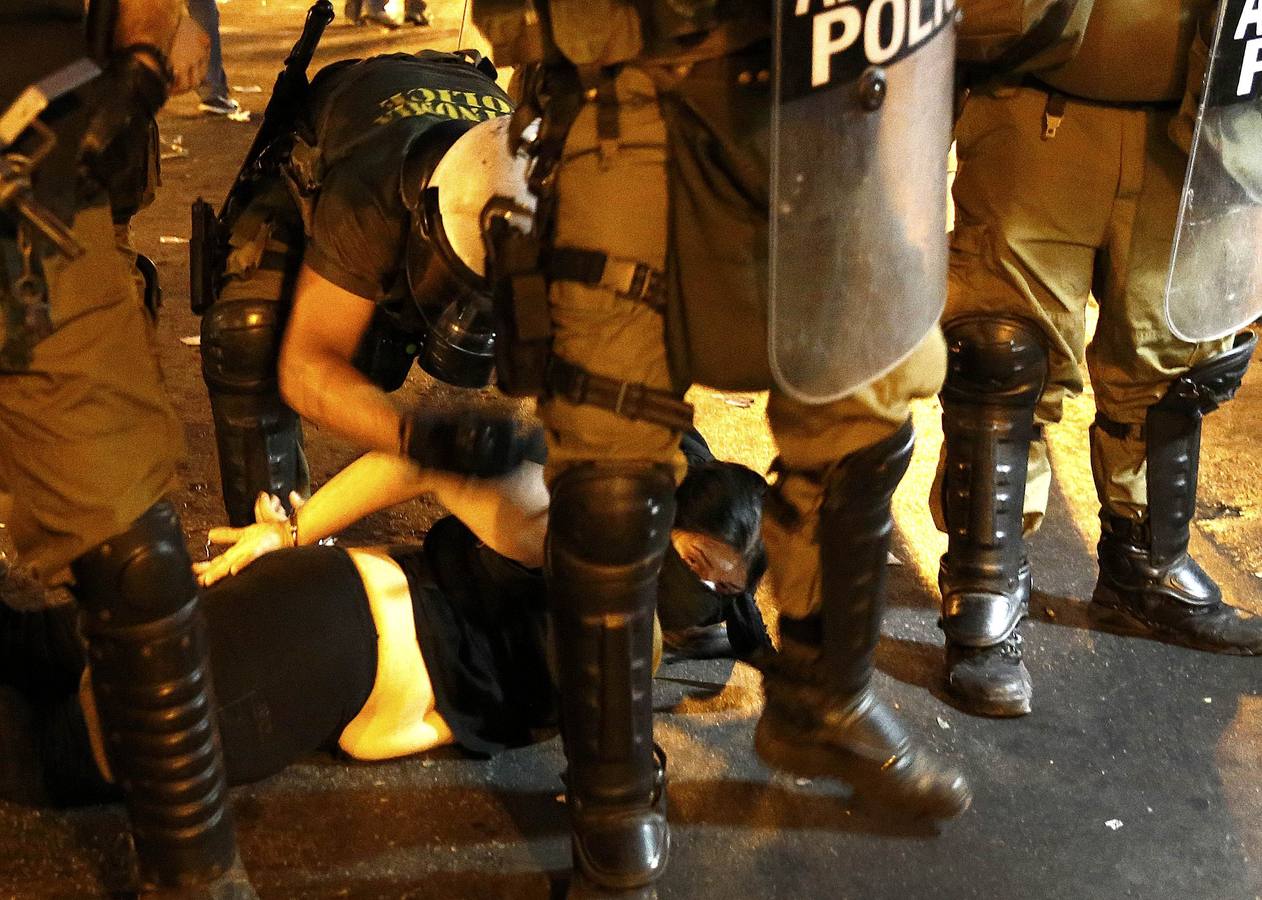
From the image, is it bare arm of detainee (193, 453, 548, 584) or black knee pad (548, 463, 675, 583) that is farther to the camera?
bare arm of detainee (193, 453, 548, 584)

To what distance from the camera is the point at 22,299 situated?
1493 millimetres

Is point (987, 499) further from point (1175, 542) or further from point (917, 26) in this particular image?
point (917, 26)

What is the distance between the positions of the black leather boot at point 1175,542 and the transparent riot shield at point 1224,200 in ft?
0.55

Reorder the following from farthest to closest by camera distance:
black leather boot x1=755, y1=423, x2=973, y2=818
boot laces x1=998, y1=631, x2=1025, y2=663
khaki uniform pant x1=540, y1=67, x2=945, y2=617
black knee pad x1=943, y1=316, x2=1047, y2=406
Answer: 1. boot laces x1=998, y1=631, x2=1025, y2=663
2. black knee pad x1=943, y1=316, x2=1047, y2=406
3. black leather boot x1=755, y1=423, x2=973, y2=818
4. khaki uniform pant x1=540, y1=67, x2=945, y2=617

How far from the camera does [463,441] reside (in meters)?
2.04

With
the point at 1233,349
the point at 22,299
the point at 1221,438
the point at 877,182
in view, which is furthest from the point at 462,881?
the point at 1221,438

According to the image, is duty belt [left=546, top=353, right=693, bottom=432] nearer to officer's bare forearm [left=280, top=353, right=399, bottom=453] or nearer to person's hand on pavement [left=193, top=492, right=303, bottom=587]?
officer's bare forearm [left=280, top=353, right=399, bottom=453]

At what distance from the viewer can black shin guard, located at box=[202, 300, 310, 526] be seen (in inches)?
96.8

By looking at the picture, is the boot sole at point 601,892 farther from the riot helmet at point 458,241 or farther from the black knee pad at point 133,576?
the riot helmet at point 458,241

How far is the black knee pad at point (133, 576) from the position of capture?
5.23ft

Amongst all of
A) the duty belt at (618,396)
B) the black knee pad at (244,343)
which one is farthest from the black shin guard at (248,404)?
the duty belt at (618,396)

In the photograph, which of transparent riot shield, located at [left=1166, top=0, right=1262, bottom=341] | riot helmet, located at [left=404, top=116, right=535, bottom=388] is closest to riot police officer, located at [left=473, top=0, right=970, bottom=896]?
riot helmet, located at [left=404, top=116, right=535, bottom=388]

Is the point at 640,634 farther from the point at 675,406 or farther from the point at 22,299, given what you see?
the point at 22,299

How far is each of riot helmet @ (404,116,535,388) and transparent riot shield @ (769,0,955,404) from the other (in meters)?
0.51
